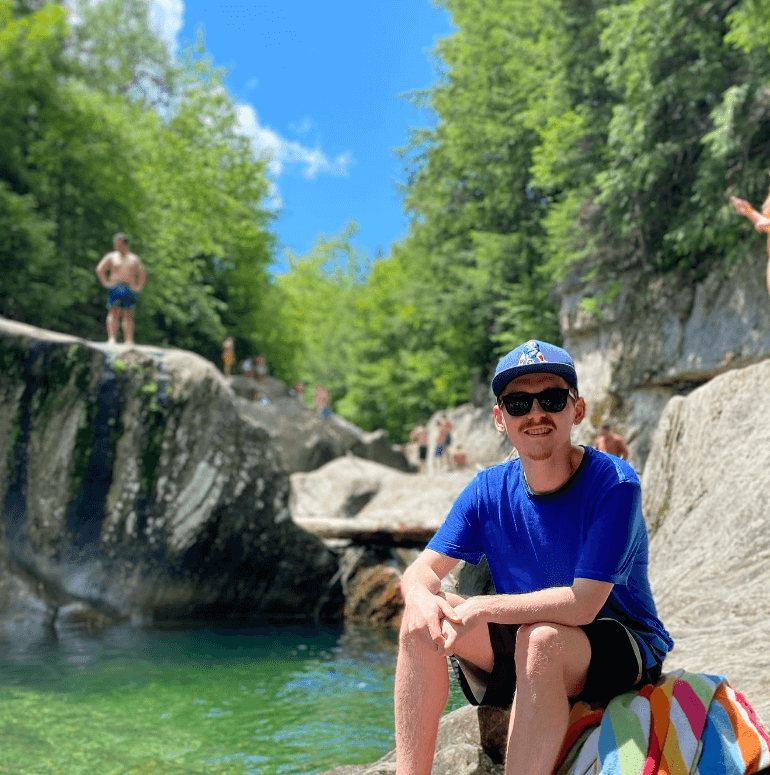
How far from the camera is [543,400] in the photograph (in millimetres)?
2756

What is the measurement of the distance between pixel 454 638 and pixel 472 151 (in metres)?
20.9

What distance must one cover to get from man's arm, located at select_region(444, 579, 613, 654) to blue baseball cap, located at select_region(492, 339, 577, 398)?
0.72m

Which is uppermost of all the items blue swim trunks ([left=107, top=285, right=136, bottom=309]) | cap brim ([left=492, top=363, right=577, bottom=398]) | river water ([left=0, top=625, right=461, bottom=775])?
blue swim trunks ([left=107, top=285, right=136, bottom=309])

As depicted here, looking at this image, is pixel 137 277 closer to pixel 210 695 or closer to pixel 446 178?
pixel 210 695

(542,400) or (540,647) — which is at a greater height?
(542,400)

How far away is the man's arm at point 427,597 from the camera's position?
2641 millimetres

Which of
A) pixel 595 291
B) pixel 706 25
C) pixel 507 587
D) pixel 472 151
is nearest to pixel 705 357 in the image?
pixel 595 291

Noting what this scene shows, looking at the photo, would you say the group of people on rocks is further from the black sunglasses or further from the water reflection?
the black sunglasses

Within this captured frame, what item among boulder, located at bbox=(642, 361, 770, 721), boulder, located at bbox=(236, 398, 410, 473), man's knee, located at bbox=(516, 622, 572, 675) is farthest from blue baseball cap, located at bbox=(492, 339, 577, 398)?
boulder, located at bbox=(236, 398, 410, 473)

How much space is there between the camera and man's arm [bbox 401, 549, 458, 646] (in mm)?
2641

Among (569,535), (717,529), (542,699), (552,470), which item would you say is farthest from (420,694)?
(717,529)

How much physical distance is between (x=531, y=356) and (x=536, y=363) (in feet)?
0.13

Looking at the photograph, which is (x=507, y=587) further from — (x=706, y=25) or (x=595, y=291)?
(x=595, y=291)

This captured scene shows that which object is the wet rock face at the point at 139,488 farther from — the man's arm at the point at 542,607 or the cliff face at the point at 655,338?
the man's arm at the point at 542,607
